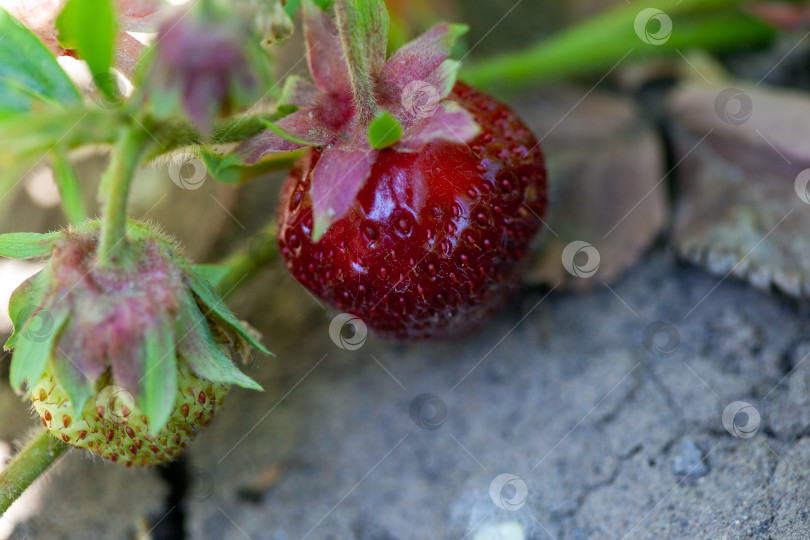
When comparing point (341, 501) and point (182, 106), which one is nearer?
point (182, 106)

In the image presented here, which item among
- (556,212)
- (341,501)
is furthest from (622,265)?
(341,501)

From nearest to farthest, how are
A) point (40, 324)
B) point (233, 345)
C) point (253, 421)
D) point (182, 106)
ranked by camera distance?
point (182, 106), point (40, 324), point (233, 345), point (253, 421)

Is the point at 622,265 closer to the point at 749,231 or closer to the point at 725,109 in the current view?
the point at 749,231

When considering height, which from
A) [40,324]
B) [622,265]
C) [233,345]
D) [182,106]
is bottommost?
[622,265]
